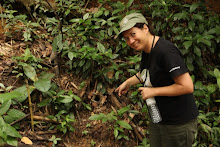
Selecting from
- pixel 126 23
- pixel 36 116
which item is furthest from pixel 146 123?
pixel 126 23

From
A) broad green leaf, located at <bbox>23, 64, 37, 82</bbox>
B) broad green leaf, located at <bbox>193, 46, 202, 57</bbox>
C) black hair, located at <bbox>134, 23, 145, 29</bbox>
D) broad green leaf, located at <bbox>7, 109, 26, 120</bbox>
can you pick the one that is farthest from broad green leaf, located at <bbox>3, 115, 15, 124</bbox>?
broad green leaf, located at <bbox>193, 46, 202, 57</bbox>

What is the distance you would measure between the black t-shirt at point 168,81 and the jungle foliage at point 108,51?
1.25 m

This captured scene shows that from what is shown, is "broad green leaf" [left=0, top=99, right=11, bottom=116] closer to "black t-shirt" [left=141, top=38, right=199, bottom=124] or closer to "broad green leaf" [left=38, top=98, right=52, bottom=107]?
"broad green leaf" [left=38, top=98, right=52, bottom=107]

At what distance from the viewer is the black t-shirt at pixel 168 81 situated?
1.66 meters

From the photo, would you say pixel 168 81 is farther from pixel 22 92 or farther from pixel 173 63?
pixel 22 92

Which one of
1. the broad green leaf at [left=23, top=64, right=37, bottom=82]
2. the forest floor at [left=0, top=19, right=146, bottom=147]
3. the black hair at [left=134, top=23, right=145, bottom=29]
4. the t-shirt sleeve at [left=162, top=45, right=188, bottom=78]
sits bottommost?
the forest floor at [left=0, top=19, right=146, bottom=147]

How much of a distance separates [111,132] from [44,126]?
115 centimetres

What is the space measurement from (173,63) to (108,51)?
207 centimetres

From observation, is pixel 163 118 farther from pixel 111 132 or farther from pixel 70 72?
pixel 70 72

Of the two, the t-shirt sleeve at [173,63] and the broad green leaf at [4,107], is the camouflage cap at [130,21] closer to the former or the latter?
the t-shirt sleeve at [173,63]

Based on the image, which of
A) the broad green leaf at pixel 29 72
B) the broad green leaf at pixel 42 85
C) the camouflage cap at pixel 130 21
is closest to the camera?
the camouflage cap at pixel 130 21

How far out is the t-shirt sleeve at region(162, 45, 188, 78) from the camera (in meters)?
1.61

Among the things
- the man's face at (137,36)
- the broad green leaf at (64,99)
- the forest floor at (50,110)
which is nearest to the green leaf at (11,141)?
the forest floor at (50,110)

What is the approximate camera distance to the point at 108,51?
141 inches
